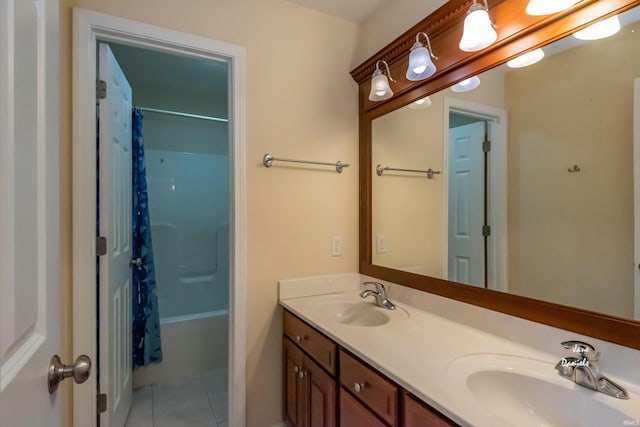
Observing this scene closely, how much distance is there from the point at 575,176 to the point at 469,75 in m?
0.58

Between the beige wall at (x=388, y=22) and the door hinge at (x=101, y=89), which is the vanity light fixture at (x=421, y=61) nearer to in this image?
the beige wall at (x=388, y=22)

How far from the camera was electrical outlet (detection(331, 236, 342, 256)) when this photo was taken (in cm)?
193

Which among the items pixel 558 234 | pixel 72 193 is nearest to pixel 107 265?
pixel 72 193

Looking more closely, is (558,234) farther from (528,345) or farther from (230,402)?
(230,402)

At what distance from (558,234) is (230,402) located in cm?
171

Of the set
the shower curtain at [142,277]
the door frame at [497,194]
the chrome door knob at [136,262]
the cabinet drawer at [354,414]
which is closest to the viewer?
the cabinet drawer at [354,414]

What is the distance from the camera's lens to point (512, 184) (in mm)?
1257

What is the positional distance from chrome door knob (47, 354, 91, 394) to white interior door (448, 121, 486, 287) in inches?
52.9

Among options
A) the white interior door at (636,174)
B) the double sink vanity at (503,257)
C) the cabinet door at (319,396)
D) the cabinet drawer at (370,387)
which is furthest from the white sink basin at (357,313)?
the white interior door at (636,174)

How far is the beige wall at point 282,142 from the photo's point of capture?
1.69 metres

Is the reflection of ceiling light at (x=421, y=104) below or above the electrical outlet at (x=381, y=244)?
above

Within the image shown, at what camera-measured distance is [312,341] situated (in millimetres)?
1442

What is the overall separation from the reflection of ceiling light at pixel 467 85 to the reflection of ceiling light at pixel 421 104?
0.52 ft

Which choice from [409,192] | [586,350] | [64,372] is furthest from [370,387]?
[409,192]
